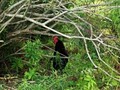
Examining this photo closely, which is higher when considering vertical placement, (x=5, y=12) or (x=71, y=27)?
(x=5, y=12)

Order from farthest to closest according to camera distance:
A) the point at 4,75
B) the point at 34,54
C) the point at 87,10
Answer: the point at 4,75 → the point at 34,54 → the point at 87,10

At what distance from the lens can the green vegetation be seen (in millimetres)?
4430

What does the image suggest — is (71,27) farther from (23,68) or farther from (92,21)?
(23,68)

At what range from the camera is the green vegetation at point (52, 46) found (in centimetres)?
443

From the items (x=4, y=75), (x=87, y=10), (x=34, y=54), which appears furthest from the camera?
(x=4, y=75)

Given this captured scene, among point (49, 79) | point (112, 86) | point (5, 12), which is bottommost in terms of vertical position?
point (112, 86)

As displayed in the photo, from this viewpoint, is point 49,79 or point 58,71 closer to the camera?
point 49,79

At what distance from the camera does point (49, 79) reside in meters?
4.48

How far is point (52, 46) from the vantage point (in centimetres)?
552

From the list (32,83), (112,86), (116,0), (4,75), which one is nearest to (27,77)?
(32,83)

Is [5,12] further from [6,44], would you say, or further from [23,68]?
[23,68]

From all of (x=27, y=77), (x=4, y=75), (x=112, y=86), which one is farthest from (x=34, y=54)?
(x=112, y=86)

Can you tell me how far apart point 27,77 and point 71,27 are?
1.02 m

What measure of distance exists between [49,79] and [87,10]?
867 mm
